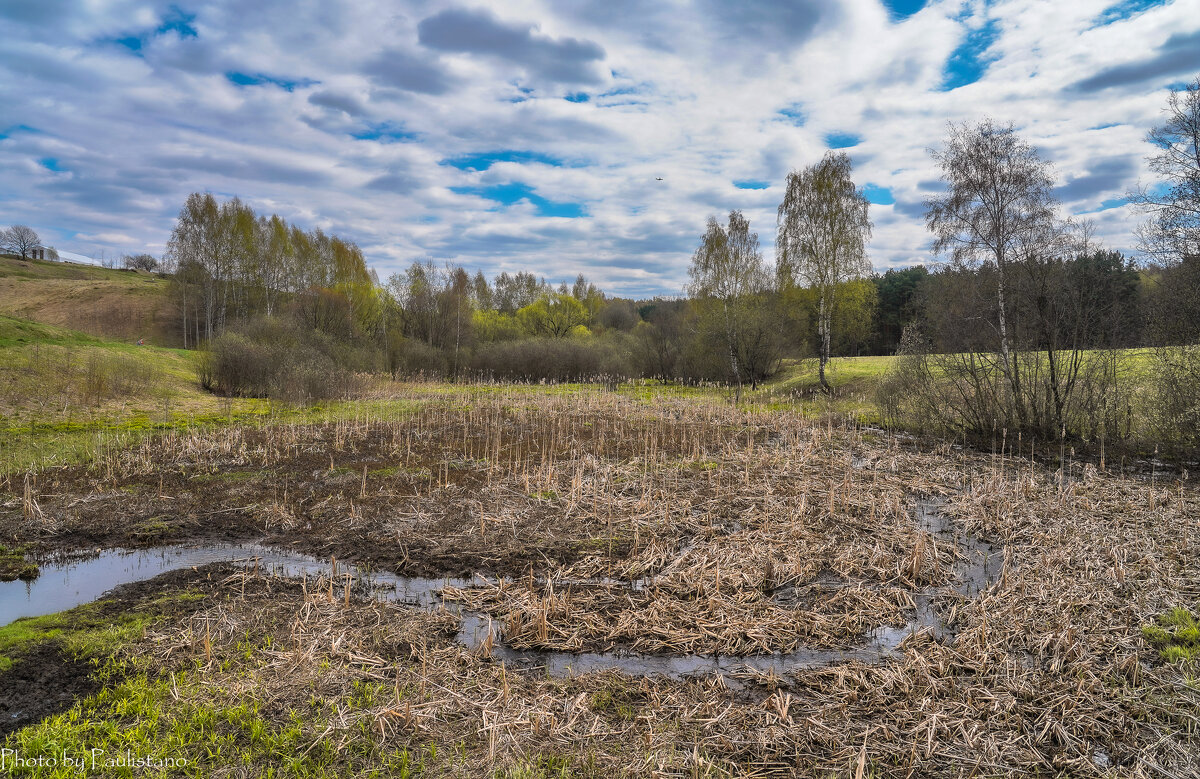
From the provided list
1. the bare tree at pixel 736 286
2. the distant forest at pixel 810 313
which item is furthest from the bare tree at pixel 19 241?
the bare tree at pixel 736 286

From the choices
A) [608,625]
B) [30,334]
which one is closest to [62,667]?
[608,625]

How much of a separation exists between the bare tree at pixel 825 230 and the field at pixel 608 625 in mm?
17508

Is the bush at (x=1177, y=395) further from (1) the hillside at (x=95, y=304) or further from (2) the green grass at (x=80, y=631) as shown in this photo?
(1) the hillside at (x=95, y=304)

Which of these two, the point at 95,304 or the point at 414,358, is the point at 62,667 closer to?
the point at 414,358

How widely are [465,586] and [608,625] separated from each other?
1942 mm

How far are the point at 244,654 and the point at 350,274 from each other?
1648 inches

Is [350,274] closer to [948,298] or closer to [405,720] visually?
[948,298]

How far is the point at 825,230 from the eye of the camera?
28.0 meters

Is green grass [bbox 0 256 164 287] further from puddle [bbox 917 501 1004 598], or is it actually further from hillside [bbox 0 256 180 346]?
puddle [bbox 917 501 1004 598]

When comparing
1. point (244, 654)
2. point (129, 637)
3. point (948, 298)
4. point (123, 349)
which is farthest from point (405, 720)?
point (123, 349)

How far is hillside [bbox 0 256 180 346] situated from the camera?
48.2m

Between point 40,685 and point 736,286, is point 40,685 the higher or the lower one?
the lower one

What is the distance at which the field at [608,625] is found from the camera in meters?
3.94

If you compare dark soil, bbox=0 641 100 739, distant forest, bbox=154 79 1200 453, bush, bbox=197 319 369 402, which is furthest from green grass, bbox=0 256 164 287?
dark soil, bbox=0 641 100 739
